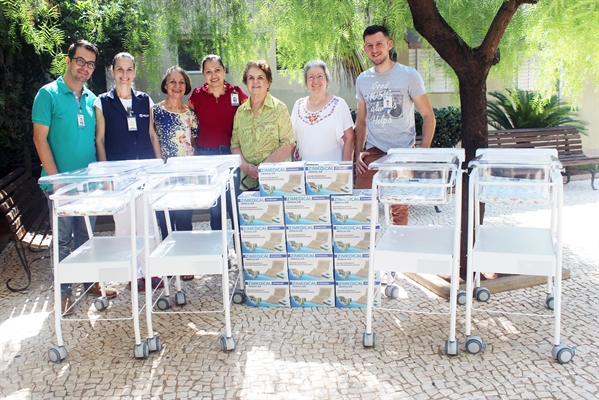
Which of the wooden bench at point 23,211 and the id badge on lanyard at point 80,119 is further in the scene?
the wooden bench at point 23,211

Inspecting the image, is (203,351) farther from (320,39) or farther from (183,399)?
(320,39)

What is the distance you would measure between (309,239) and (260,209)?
1.47 feet

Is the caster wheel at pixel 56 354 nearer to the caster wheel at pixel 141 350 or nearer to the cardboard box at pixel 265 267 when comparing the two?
the caster wheel at pixel 141 350

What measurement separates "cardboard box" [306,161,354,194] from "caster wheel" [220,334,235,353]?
127 centimetres

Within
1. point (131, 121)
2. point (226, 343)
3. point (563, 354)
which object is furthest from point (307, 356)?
point (131, 121)

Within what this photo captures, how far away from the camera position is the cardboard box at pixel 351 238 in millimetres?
4145

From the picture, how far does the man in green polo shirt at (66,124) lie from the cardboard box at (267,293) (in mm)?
1263

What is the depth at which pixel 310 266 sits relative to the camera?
427cm

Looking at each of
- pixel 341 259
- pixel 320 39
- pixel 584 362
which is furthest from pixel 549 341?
pixel 320 39

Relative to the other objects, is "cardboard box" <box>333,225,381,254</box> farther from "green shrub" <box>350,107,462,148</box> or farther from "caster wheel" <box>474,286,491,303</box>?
"green shrub" <box>350,107,462,148</box>

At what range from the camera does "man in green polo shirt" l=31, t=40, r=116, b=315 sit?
4.26 m

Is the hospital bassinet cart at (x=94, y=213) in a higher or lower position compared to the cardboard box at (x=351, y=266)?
higher

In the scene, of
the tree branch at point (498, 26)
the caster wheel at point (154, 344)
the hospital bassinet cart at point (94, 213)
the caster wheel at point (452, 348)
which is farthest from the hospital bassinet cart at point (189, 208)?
the tree branch at point (498, 26)

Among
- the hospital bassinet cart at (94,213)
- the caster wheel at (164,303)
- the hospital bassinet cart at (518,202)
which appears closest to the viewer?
the hospital bassinet cart at (518,202)
